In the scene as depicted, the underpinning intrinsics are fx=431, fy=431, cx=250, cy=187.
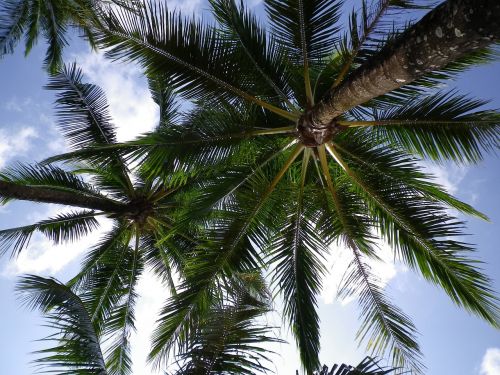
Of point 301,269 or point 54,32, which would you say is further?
point 54,32

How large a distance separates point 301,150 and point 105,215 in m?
4.13

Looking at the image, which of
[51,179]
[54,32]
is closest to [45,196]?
[51,179]

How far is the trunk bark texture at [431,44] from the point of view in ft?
7.56

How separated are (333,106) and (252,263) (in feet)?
8.97

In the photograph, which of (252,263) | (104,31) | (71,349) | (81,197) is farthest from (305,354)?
(104,31)

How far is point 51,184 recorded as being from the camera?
7.82m

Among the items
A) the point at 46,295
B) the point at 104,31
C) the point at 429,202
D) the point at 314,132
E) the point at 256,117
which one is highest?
the point at 104,31

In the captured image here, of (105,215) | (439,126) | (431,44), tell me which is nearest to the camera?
(431,44)

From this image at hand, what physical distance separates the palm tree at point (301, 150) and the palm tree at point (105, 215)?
1.36 metres

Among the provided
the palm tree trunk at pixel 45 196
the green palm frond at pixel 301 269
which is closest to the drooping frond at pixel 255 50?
the green palm frond at pixel 301 269

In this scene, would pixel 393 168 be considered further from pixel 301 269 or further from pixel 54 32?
pixel 54 32

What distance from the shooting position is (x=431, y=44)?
2.76 metres

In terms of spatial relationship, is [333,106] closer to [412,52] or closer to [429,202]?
[412,52]

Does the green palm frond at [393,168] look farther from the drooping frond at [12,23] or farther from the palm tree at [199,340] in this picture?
the drooping frond at [12,23]
